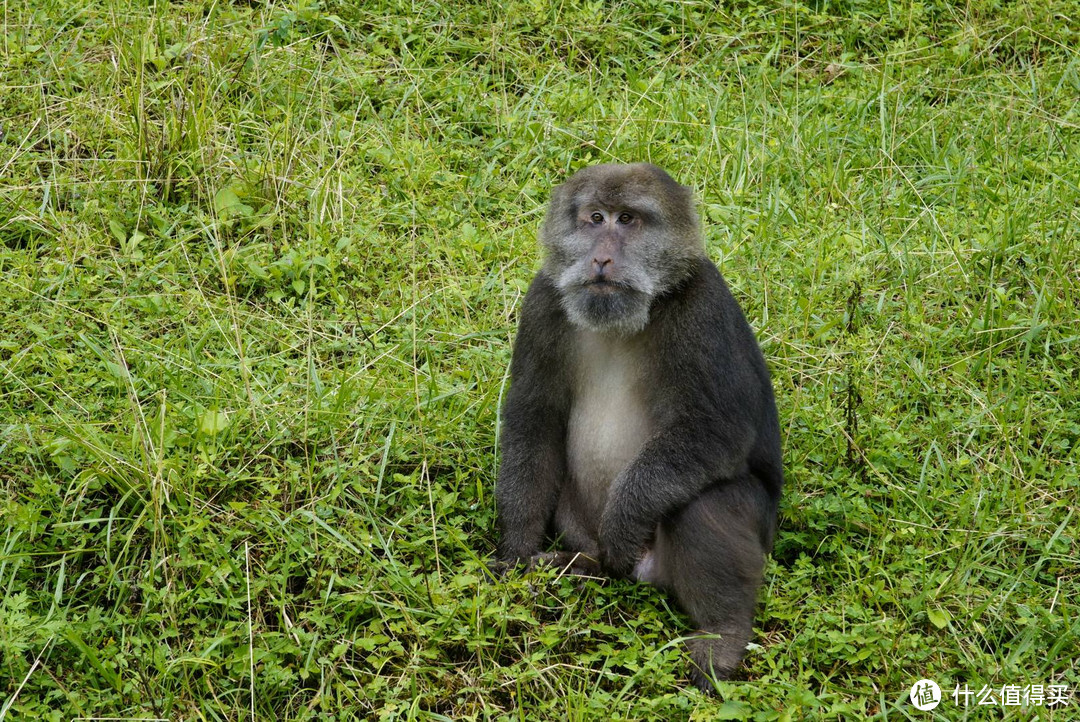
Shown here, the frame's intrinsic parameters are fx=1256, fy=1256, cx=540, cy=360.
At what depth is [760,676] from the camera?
416 cm

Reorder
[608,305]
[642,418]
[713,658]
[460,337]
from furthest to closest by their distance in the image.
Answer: [460,337], [642,418], [608,305], [713,658]

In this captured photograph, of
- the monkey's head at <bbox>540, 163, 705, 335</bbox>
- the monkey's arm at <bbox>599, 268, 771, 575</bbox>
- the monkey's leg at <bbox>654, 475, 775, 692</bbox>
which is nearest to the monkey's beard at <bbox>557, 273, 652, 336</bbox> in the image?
the monkey's head at <bbox>540, 163, 705, 335</bbox>

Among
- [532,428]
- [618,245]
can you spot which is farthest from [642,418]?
[618,245]

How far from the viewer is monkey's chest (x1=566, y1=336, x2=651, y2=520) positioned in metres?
4.46

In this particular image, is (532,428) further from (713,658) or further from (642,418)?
(713,658)

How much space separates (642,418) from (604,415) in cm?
14

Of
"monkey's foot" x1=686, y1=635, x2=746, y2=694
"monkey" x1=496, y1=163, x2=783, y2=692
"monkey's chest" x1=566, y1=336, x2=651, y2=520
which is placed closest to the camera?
"monkey's foot" x1=686, y1=635, x2=746, y2=694

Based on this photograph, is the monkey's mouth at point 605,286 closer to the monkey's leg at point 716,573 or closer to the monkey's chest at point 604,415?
the monkey's chest at point 604,415

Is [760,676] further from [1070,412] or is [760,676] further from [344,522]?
[1070,412]

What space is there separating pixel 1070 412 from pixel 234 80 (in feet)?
14.6

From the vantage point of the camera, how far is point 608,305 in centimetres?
421

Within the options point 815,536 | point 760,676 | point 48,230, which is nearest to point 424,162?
point 48,230

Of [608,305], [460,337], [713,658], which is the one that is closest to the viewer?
[713,658]

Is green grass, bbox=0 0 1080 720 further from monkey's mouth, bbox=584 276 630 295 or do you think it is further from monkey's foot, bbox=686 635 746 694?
monkey's mouth, bbox=584 276 630 295
